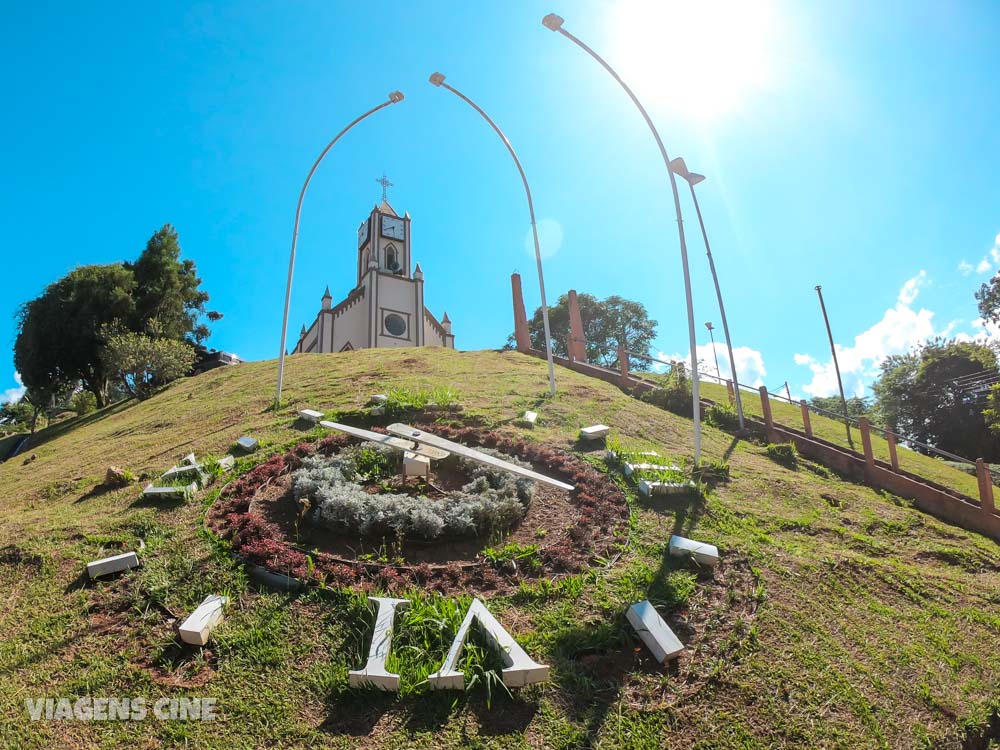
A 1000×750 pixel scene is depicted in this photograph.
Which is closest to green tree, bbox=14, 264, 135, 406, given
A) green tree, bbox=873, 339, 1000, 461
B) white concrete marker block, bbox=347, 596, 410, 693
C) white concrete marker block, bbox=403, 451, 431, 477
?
white concrete marker block, bbox=403, 451, 431, 477

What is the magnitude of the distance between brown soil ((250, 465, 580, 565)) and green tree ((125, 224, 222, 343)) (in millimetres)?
28053

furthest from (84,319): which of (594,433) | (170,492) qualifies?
(594,433)

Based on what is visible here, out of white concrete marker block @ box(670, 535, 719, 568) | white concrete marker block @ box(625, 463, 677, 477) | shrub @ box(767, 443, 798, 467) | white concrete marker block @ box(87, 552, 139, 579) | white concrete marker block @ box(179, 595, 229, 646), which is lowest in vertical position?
white concrete marker block @ box(179, 595, 229, 646)

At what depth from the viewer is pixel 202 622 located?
4484 mm

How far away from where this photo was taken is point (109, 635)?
4586 millimetres

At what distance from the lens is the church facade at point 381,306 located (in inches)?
1786

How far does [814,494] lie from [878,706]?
4.73 meters

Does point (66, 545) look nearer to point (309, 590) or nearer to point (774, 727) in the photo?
point (309, 590)

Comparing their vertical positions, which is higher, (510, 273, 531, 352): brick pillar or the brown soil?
(510, 273, 531, 352): brick pillar

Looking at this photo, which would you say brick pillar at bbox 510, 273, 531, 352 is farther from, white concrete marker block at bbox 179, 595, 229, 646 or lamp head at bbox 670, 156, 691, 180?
white concrete marker block at bbox 179, 595, 229, 646

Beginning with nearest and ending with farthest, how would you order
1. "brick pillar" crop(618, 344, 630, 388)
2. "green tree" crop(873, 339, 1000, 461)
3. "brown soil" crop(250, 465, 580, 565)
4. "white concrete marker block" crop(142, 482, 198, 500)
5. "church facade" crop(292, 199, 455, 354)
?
"brown soil" crop(250, 465, 580, 565) → "white concrete marker block" crop(142, 482, 198, 500) → "brick pillar" crop(618, 344, 630, 388) → "green tree" crop(873, 339, 1000, 461) → "church facade" crop(292, 199, 455, 354)

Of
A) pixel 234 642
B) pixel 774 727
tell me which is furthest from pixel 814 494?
pixel 234 642

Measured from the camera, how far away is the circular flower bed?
211 inches

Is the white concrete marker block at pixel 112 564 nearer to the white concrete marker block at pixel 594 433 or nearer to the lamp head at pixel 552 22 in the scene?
the white concrete marker block at pixel 594 433
